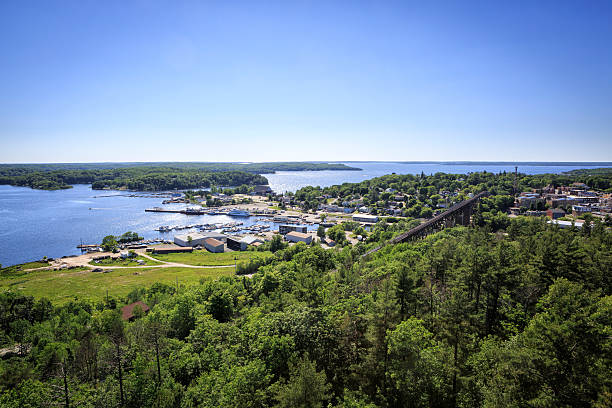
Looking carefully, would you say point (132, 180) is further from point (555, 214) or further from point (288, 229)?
point (555, 214)

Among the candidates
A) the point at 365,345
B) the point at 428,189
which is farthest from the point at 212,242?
the point at 428,189

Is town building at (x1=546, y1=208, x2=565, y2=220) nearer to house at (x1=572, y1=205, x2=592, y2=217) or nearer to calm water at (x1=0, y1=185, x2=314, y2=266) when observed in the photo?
house at (x1=572, y1=205, x2=592, y2=217)

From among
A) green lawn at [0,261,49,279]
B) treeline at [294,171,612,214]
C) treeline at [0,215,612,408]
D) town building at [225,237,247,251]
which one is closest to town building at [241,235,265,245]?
town building at [225,237,247,251]

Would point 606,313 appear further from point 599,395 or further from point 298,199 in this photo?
point 298,199

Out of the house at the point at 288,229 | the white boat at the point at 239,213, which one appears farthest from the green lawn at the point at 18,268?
the white boat at the point at 239,213

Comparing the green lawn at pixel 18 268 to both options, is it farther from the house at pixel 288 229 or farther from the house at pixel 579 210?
the house at pixel 579 210

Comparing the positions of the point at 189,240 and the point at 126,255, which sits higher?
the point at 189,240

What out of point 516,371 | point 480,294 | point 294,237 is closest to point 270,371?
point 516,371
